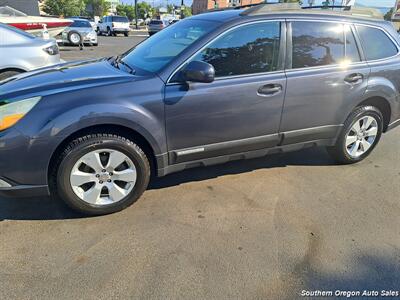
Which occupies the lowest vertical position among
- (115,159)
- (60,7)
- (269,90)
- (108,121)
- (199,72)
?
(60,7)

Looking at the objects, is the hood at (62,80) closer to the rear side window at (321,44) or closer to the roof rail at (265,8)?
the roof rail at (265,8)

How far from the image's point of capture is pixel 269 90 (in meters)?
3.12

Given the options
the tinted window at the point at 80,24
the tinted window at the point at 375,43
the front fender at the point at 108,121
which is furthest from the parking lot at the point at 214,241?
the tinted window at the point at 80,24

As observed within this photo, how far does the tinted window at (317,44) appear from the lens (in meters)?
3.25

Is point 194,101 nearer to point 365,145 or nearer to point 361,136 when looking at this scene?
point 361,136

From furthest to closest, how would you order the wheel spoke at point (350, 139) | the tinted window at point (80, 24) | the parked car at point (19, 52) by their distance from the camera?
1. the tinted window at point (80, 24)
2. the parked car at point (19, 52)
3. the wheel spoke at point (350, 139)

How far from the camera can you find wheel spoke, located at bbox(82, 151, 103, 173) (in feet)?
8.72

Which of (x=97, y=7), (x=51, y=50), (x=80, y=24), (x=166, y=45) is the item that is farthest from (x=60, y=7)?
(x=166, y=45)

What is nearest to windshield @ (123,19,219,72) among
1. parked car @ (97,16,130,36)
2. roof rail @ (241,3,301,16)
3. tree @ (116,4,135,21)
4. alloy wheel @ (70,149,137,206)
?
roof rail @ (241,3,301,16)

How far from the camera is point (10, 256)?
2381 mm

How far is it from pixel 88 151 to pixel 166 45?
1.38m

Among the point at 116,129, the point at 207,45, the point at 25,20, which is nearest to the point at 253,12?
the point at 207,45

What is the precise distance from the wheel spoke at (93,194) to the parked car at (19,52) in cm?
373

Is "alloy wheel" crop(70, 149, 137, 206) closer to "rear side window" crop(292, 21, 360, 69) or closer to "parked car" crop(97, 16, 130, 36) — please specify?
"rear side window" crop(292, 21, 360, 69)
